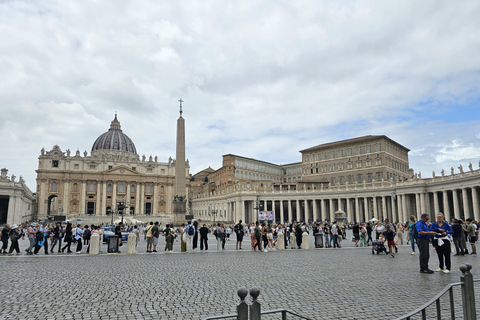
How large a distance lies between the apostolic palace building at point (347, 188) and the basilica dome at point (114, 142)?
34.5 meters

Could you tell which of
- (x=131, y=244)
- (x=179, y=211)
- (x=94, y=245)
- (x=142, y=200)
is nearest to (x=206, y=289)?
(x=131, y=244)

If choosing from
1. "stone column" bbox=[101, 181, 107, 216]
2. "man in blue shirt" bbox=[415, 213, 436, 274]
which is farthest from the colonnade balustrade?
"man in blue shirt" bbox=[415, 213, 436, 274]

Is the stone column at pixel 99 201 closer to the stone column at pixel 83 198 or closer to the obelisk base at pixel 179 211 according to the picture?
the stone column at pixel 83 198

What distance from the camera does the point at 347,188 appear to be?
62.5 m

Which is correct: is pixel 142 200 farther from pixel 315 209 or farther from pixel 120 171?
pixel 315 209

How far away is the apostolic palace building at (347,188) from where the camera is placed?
50219 millimetres

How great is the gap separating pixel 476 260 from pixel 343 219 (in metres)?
33.1

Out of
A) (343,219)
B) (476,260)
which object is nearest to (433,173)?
(343,219)

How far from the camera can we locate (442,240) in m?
9.76

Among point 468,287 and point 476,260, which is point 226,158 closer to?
point 476,260

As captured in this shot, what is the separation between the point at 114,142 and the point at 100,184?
23741 mm

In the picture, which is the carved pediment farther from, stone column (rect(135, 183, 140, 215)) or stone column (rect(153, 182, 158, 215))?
stone column (rect(153, 182, 158, 215))

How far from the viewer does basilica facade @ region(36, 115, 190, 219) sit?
8806 cm

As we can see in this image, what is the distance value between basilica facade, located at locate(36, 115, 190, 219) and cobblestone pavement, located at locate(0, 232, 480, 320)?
75.3 metres
